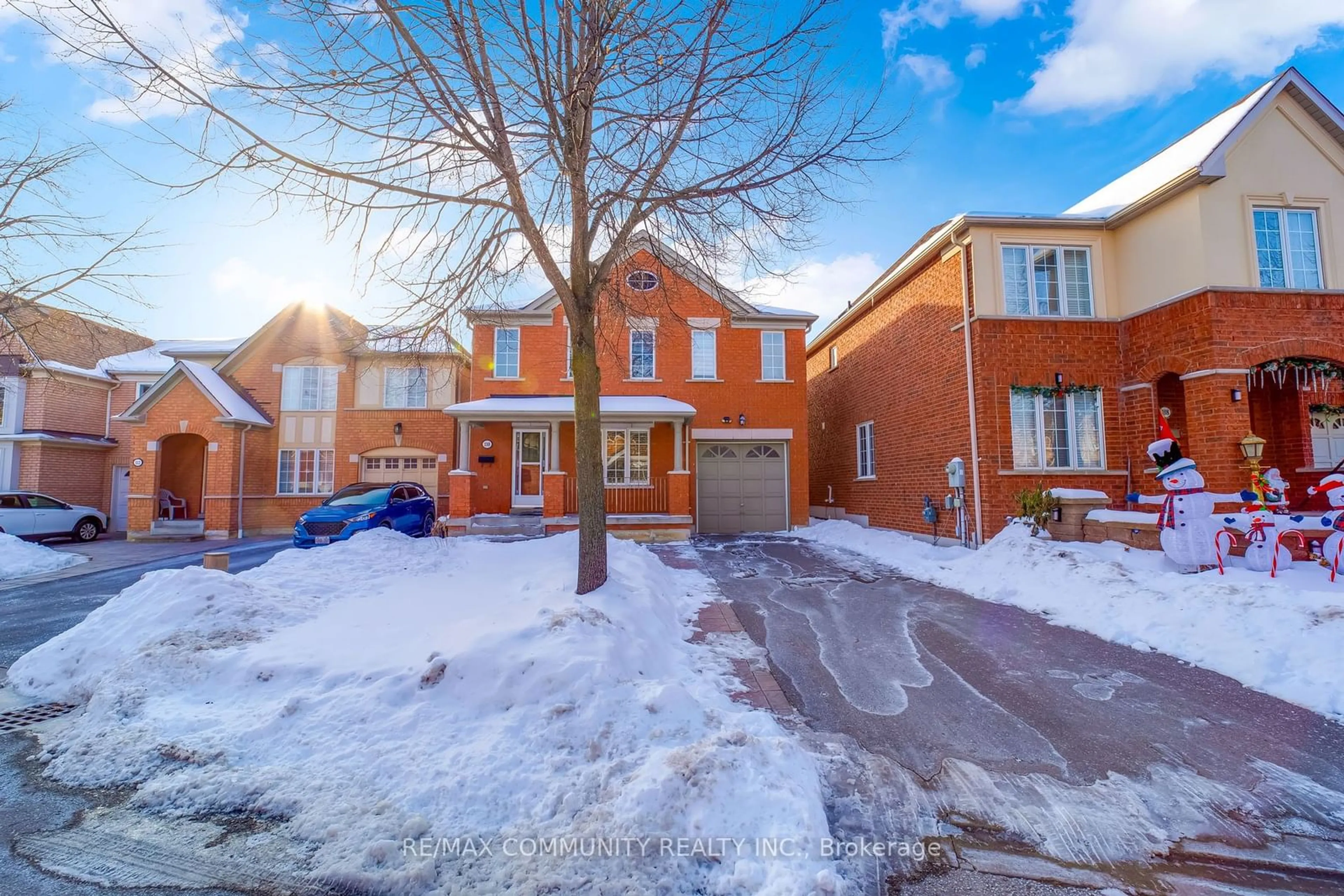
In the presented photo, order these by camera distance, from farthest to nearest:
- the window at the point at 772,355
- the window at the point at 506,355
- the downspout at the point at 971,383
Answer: the window at the point at 772,355, the window at the point at 506,355, the downspout at the point at 971,383

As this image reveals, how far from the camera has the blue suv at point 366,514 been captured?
11703 mm

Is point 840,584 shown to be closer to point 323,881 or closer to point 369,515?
point 323,881

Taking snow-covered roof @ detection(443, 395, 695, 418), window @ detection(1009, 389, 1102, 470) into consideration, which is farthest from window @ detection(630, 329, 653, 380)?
window @ detection(1009, 389, 1102, 470)

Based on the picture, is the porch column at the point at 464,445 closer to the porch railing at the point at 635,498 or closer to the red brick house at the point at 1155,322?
the porch railing at the point at 635,498

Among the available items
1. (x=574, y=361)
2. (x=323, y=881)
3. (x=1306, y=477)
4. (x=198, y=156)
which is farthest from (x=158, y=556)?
(x=1306, y=477)

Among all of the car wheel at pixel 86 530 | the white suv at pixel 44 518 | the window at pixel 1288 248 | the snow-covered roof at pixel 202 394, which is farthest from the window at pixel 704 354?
the car wheel at pixel 86 530

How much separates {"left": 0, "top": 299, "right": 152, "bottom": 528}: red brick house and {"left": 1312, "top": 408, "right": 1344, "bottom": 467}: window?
28562mm

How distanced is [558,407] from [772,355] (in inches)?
251

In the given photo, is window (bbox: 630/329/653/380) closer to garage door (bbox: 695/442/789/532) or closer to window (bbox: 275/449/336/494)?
garage door (bbox: 695/442/789/532)

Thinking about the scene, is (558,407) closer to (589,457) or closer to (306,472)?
(589,457)

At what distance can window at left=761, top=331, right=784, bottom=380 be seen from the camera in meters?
16.3

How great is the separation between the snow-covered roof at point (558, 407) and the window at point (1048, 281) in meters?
7.31

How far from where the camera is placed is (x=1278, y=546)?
7.18m

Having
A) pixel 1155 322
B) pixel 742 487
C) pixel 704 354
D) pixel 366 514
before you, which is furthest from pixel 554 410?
pixel 1155 322
